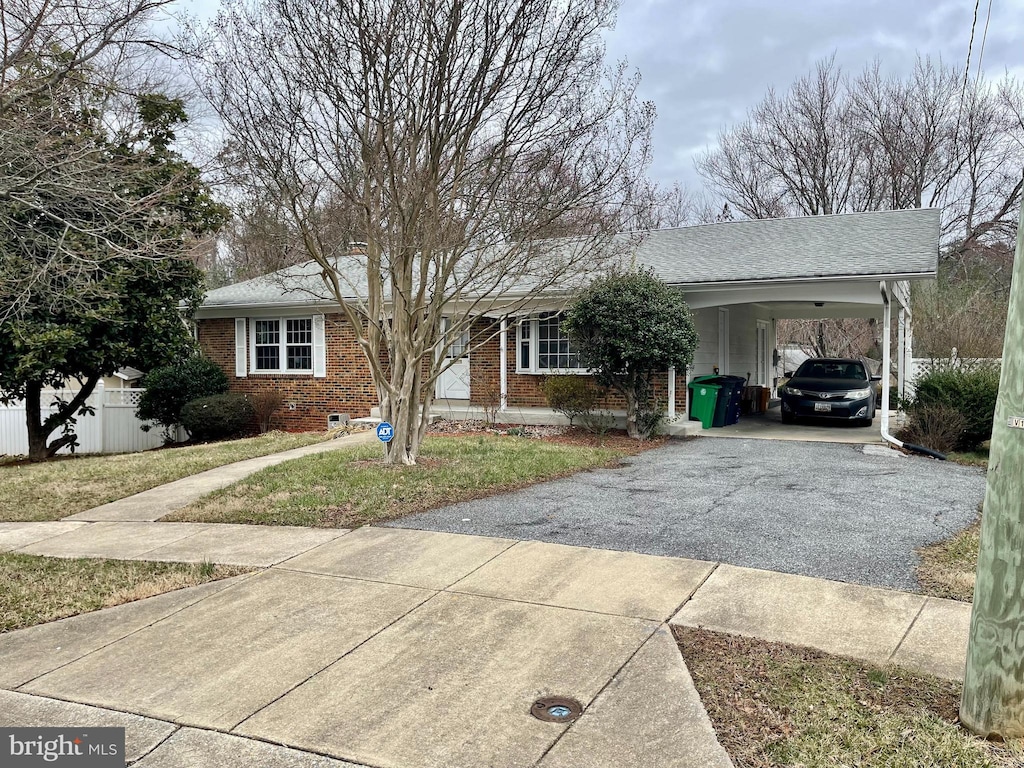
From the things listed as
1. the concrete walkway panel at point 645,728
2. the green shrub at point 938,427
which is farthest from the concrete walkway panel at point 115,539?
the green shrub at point 938,427

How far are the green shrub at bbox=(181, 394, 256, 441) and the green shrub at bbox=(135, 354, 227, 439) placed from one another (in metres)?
0.47

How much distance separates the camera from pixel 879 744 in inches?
130

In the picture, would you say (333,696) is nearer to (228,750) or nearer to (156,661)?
(228,750)

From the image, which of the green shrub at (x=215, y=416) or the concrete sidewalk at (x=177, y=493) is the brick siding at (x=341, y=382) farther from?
the concrete sidewalk at (x=177, y=493)

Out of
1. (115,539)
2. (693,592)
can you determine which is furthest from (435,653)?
(115,539)

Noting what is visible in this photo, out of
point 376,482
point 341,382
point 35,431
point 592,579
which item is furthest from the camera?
point 341,382

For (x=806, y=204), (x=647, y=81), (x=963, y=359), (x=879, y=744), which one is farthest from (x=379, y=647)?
(x=806, y=204)

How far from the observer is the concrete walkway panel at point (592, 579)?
5.10 metres

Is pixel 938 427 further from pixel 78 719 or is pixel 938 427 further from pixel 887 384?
pixel 78 719

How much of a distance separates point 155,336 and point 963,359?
49.8ft

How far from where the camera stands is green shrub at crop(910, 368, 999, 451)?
12.2m

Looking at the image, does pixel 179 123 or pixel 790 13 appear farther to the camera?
pixel 179 123

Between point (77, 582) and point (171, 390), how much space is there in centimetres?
1205

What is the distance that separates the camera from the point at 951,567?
579cm
